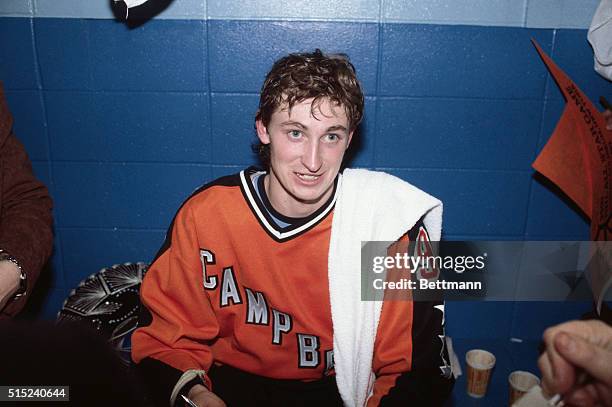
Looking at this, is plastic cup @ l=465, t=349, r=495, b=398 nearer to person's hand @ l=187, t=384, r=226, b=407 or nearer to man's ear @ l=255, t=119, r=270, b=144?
person's hand @ l=187, t=384, r=226, b=407

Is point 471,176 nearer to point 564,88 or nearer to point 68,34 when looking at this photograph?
point 564,88

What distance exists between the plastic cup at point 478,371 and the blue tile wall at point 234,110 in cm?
53

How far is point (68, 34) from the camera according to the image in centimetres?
194

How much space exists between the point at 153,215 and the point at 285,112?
1042mm

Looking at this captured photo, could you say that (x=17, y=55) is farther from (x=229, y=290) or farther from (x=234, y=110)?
(x=229, y=290)

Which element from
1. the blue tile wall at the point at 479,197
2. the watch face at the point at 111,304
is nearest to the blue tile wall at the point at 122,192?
the watch face at the point at 111,304

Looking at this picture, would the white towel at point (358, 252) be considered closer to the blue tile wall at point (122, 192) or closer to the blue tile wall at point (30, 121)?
the blue tile wall at point (122, 192)

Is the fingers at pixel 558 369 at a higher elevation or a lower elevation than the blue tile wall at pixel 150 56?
lower

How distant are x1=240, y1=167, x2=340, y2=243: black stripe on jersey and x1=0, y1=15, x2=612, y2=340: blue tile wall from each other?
23.1 inches

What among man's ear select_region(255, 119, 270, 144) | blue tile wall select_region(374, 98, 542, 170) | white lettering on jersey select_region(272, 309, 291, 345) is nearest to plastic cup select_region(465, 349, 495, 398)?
blue tile wall select_region(374, 98, 542, 170)

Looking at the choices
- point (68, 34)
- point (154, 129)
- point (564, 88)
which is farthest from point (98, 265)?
point (564, 88)

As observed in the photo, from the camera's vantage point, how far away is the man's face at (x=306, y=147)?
140cm

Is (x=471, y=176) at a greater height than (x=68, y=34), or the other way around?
(x=68, y=34)

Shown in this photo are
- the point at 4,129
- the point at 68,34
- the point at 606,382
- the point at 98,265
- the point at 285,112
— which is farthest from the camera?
the point at 98,265
